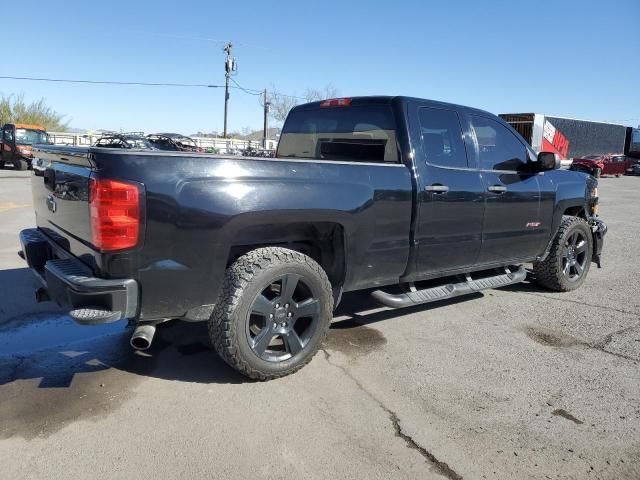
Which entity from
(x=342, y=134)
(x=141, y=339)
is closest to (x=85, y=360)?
(x=141, y=339)

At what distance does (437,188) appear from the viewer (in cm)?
427

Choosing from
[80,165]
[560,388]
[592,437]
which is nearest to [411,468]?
[592,437]

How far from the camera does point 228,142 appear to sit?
40562 millimetres

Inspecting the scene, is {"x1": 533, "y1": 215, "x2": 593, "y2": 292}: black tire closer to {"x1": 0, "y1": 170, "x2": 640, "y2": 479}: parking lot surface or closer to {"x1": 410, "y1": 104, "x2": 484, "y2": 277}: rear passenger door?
{"x1": 0, "y1": 170, "x2": 640, "y2": 479}: parking lot surface

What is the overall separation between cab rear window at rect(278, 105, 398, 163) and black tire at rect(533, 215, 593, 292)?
8.57 feet

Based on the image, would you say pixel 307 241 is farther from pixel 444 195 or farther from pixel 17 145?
pixel 17 145

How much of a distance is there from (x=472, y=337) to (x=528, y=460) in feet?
5.99

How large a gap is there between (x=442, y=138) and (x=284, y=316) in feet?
6.96

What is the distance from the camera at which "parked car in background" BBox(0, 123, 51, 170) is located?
23.8 m

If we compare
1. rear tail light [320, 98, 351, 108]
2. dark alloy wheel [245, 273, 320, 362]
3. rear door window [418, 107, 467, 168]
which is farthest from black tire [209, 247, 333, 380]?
rear tail light [320, 98, 351, 108]

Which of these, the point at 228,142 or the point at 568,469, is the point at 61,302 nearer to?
the point at 568,469

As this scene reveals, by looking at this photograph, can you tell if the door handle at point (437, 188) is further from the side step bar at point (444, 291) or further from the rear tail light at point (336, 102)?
the rear tail light at point (336, 102)

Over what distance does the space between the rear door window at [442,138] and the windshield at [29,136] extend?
85.4 feet

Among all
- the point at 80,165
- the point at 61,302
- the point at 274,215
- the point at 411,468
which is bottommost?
the point at 411,468
